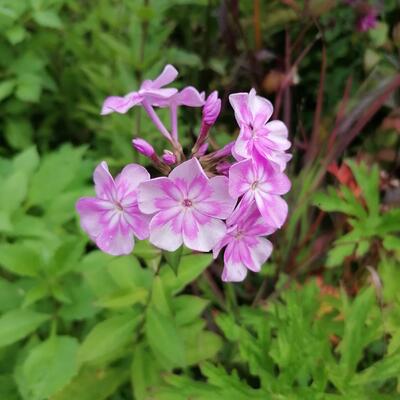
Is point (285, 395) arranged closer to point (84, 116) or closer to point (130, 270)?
point (130, 270)

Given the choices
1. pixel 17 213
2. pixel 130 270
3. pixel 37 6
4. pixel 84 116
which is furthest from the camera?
pixel 84 116

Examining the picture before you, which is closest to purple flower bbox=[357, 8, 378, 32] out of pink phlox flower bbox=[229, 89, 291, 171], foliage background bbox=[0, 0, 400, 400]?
foliage background bbox=[0, 0, 400, 400]

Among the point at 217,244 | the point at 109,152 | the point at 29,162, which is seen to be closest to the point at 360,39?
the point at 109,152

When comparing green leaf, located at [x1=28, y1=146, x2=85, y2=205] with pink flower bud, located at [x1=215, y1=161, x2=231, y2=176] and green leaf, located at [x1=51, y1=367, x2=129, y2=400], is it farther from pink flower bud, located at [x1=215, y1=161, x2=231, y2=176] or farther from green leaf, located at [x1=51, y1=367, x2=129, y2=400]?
pink flower bud, located at [x1=215, y1=161, x2=231, y2=176]

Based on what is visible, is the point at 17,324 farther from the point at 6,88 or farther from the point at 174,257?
the point at 6,88

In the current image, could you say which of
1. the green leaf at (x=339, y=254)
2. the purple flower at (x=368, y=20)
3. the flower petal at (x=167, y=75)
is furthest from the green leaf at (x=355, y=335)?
the purple flower at (x=368, y=20)

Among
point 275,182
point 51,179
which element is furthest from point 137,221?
point 51,179
